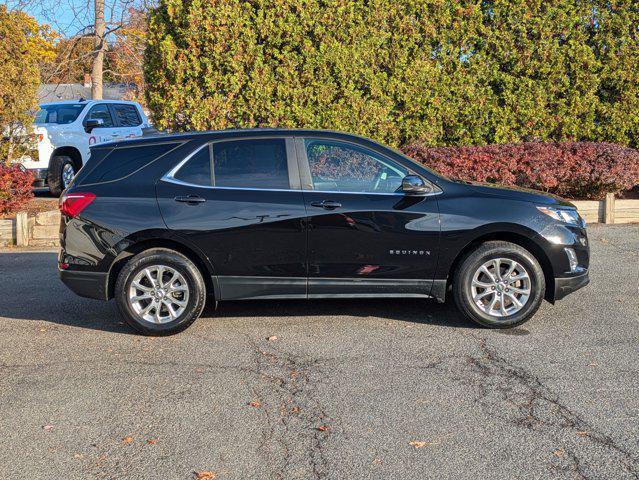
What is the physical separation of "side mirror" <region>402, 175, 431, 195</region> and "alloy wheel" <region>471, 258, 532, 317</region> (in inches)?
32.4

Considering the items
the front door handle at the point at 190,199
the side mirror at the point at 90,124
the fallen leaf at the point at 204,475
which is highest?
the side mirror at the point at 90,124

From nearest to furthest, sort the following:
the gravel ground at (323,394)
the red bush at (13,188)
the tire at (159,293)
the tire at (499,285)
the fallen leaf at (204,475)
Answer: the fallen leaf at (204,475) < the gravel ground at (323,394) < the tire at (159,293) < the tire at (499,285) < the red bush at (13,188)

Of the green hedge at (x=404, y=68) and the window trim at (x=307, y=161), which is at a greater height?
the green hedge at (x=404, y=68)

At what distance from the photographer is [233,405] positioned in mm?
4789

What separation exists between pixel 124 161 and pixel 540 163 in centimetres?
781

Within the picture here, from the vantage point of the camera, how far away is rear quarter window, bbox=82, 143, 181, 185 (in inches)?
256

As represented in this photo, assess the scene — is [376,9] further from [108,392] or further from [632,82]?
[108,392]

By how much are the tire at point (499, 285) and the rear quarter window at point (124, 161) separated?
9.14 feet

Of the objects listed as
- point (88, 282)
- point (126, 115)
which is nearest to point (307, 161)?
point (88, 282)

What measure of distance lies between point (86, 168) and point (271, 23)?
18.9 feet

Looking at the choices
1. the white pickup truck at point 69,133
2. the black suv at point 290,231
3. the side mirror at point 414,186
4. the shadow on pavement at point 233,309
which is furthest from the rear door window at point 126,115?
the side mirror at point 414,186

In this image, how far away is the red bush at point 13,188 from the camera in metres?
11.8

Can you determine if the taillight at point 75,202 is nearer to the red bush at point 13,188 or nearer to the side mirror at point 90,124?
the red bush at point 13,188

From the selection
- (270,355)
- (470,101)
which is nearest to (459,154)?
(470,101)
